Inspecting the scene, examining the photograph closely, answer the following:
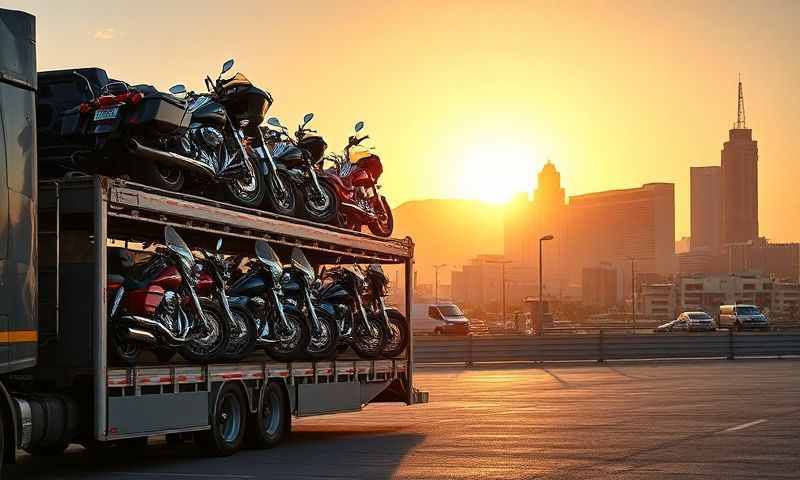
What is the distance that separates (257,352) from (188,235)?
74.7 inches

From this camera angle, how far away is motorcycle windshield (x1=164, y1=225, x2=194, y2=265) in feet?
47.1

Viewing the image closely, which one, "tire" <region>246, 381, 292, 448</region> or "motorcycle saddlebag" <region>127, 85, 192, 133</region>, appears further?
"tire" <region>246, 381, 292, 448</region>

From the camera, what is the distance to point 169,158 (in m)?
14.7

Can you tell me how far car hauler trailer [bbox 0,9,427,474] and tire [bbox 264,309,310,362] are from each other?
22cm

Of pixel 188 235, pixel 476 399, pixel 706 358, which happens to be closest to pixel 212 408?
pixel 188 235

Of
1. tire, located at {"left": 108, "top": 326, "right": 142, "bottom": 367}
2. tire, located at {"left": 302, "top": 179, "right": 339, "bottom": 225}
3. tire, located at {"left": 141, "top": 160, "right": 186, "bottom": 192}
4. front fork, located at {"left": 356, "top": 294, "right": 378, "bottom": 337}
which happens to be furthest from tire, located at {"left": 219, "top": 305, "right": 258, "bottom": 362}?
front fork, located at {"left": 356, "top": 294, "right": 378, "bottom": 337}

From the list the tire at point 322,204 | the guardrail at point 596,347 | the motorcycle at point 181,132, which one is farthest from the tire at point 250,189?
the guardrail at point 596,347

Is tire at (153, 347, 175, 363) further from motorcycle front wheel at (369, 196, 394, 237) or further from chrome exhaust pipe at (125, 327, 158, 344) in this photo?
motorcycle front wheel at (369, 196, 394, 237)

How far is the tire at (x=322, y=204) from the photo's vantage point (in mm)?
18359

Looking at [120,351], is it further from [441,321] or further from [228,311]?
[441,321]

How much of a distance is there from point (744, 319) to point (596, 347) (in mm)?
34900

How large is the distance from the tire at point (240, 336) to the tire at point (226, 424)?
0.34 m

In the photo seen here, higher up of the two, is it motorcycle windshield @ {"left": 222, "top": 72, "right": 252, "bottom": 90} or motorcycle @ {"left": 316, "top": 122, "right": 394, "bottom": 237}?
motorcycle windshield @ {"left": 222, "top": 72, "right": 252, "bottom": 90}

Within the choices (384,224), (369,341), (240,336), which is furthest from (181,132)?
(384,224)
